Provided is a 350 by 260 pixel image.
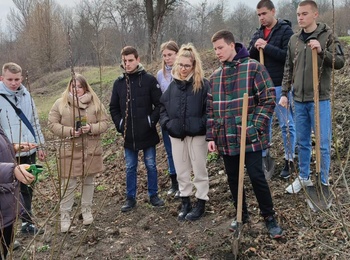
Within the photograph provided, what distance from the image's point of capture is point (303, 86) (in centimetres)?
360

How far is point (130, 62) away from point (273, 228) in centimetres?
241

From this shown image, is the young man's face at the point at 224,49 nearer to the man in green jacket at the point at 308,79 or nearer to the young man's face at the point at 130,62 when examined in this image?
the man in green jacket at the point at 308,79

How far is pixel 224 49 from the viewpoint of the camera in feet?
10.8

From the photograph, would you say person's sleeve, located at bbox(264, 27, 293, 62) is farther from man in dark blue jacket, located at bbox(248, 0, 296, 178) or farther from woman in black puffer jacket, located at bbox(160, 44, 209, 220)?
woman in black puffer jacket, located at bbox(160, 44, 209, 220)

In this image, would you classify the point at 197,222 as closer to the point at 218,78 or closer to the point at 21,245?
the point at 218,78

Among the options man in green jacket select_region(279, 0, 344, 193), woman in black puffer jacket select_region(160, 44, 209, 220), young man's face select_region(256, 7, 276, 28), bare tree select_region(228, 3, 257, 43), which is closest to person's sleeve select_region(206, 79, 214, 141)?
woman in black puffer jacket select_region(160, 44, 209, 220)

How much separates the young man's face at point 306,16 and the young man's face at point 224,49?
787mm

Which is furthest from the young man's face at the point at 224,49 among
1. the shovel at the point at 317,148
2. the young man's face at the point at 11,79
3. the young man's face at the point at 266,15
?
the young man's face at the point at 11,79

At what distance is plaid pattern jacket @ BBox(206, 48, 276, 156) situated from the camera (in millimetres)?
3209

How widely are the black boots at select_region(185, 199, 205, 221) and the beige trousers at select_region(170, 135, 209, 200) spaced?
0.10m

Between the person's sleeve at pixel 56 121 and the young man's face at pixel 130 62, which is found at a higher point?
the young man's face at pixel 130 62

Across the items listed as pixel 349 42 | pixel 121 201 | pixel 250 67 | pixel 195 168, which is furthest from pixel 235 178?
pixel 349 42

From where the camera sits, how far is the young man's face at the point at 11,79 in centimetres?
385

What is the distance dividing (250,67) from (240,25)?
35.6 metres
